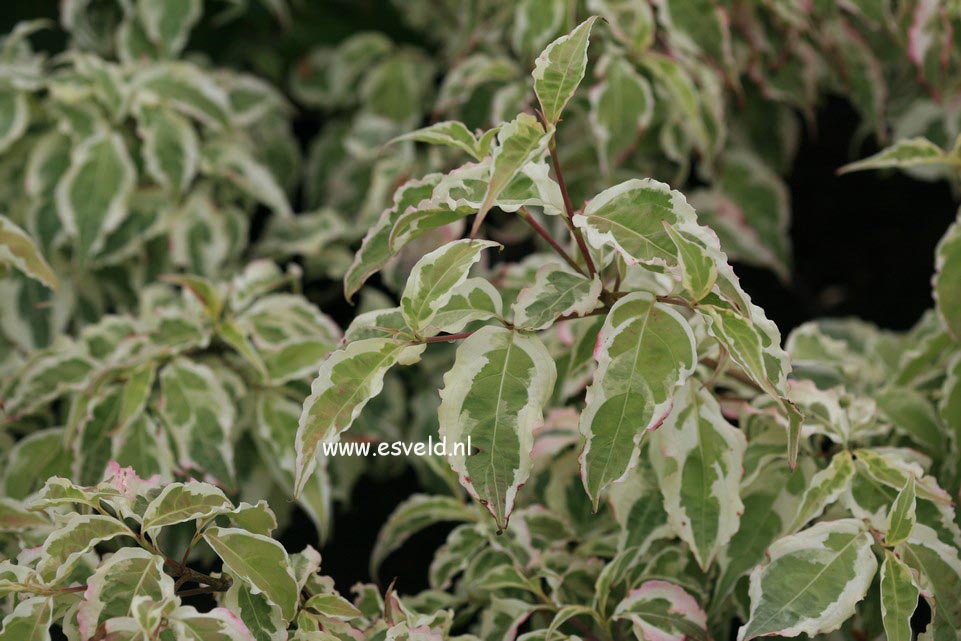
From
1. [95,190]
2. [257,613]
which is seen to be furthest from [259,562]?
[95,190]

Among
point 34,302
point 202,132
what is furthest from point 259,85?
point 34,302

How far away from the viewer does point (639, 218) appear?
893mm

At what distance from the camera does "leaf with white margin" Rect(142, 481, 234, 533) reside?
848mm

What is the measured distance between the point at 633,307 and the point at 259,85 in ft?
4.17

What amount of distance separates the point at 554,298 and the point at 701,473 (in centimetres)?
25

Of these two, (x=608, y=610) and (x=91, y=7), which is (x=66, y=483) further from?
(x=91, y=7)

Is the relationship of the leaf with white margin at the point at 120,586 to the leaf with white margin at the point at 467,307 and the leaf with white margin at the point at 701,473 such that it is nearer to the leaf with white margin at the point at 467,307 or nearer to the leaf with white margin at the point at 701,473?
the leaf with white margin at the point at 467,307

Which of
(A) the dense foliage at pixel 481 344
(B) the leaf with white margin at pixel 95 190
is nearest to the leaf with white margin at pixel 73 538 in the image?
(A) the dense foliage at pixel 481 344

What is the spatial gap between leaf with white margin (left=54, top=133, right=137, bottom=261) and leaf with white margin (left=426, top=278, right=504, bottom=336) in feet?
2.81

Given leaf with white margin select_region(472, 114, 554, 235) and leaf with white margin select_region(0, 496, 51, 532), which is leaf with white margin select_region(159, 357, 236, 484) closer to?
leaf with white margin select_region(0, 496, 51, 532)

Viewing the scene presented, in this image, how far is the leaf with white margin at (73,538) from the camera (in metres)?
0.85

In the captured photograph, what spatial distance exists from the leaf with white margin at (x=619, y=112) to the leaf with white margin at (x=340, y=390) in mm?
794

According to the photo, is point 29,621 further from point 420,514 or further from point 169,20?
point 169,20

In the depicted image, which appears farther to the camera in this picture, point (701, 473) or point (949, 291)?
point (949, 291)
